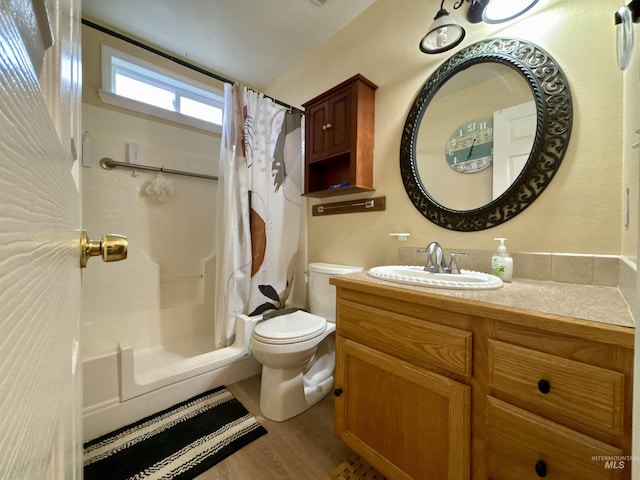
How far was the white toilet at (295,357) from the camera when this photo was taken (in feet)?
4.07

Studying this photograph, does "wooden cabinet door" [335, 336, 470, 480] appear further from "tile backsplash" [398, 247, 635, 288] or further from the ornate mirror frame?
the ornate mirror frame

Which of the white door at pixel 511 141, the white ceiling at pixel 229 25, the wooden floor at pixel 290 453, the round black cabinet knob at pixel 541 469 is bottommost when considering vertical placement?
the wooden floor at pixel 290 453

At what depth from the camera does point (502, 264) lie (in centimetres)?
97

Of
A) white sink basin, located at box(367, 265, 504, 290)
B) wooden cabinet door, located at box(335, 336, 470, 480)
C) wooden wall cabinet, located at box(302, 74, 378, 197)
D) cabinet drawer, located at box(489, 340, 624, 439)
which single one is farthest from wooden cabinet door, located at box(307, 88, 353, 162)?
cabinet drawer, located at box(489, 340, 624, 439)

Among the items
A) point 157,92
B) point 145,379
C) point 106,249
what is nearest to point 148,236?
point 145,379

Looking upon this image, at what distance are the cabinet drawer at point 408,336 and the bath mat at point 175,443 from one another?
0.75 m

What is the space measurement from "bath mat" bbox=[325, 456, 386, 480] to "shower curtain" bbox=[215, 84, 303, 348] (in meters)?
0.95

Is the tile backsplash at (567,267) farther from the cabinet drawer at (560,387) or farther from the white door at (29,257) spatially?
the white door at (29,257)

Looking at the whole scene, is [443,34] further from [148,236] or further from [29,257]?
[148,236]

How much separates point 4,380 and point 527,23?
164 cm

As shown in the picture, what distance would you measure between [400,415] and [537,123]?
1.22 metres

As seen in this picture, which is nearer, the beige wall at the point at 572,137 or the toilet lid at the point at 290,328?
the beige wall at the point at 572,137

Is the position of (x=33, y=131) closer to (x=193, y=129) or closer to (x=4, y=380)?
(x=4, y=380)

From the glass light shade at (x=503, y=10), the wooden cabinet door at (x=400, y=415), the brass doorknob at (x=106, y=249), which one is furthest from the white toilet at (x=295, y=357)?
the glass light shade at (x=503, y=10)
